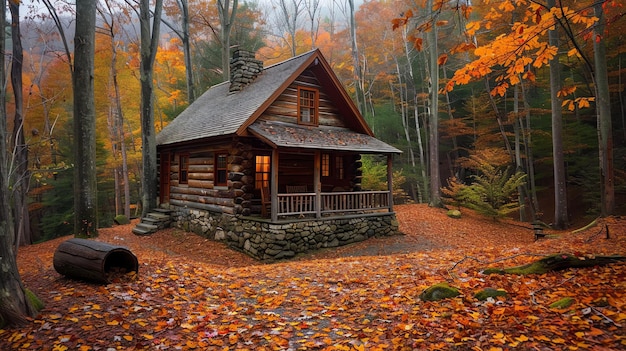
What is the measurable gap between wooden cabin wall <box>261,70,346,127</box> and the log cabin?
4 cm

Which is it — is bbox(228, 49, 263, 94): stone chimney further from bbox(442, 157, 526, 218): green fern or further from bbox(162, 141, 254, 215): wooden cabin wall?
bbox(442, 157, 526, 218): green fern

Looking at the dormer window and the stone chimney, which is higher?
the stone chimney

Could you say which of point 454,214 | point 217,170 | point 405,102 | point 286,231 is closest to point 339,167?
point 217,170

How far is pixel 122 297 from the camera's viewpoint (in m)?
5.09

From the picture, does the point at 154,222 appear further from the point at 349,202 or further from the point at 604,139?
the point at 604,139

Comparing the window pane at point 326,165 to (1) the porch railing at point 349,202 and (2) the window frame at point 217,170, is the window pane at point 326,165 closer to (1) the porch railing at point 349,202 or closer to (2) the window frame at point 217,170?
(1) the porch railing at point 349,202

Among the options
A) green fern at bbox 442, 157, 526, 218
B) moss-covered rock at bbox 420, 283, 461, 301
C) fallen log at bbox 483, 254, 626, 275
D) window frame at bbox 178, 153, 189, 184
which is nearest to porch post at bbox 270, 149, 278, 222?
window frame at bbox 178, 153, 189, 184

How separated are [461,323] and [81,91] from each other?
1197 cm

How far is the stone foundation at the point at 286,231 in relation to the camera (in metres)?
11.3

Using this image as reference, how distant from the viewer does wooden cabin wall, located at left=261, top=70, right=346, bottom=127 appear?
1350 centimetres

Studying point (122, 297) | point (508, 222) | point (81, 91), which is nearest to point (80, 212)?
point (81, 91)

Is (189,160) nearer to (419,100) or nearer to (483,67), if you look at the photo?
(483,67)

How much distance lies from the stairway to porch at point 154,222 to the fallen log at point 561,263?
14.4m

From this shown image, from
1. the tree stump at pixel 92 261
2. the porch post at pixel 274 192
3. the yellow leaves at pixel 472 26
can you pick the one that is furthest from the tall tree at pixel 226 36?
the yellow leaves at pixel 472 26
